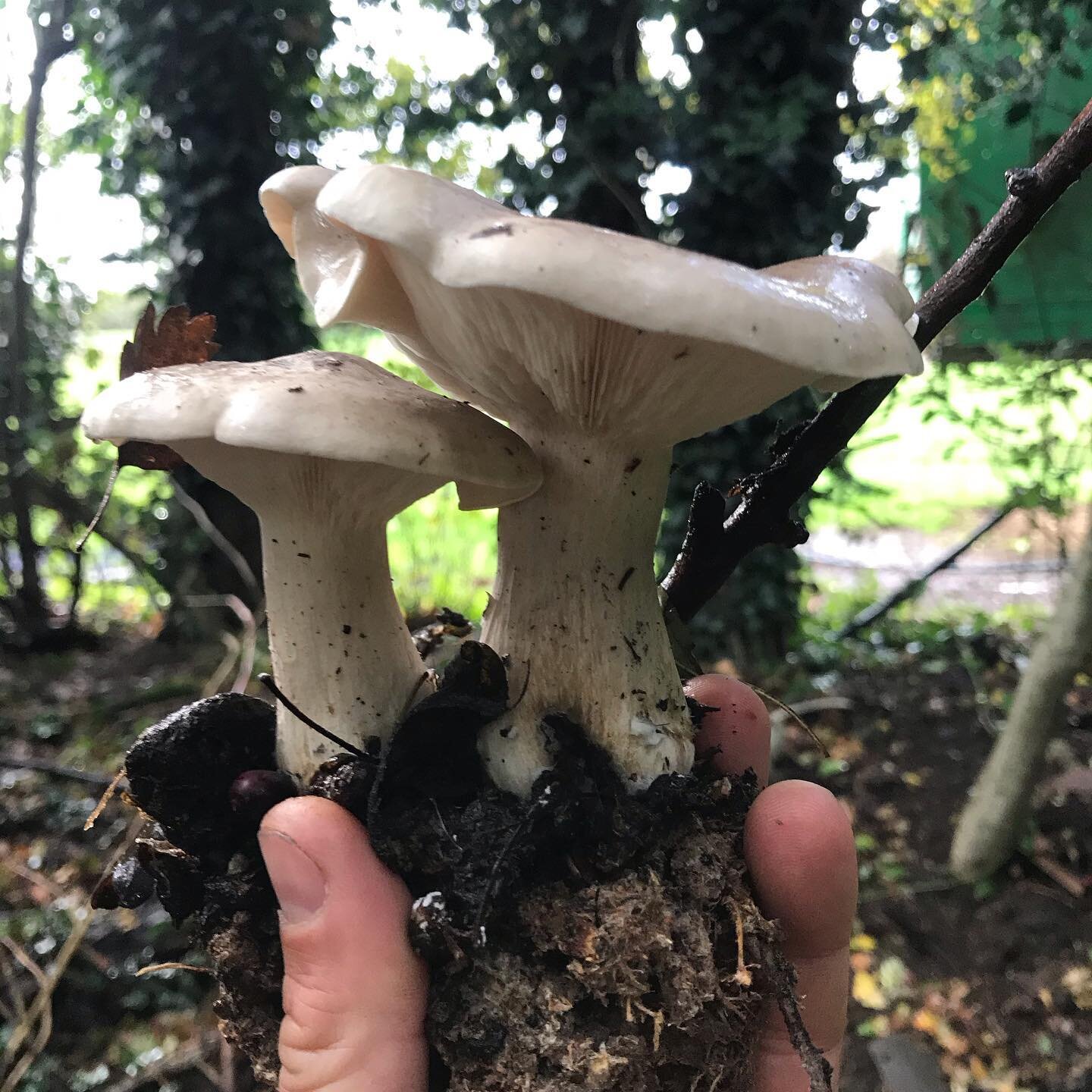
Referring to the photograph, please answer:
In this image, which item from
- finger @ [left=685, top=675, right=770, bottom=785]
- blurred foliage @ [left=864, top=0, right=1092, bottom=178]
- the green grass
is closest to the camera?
finger @ [left=685, top=675, right=770, bottom=785]

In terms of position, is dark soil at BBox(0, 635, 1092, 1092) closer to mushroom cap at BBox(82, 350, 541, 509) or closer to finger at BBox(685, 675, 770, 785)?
mushroom cap at BBox(82, 350, 541, 509)

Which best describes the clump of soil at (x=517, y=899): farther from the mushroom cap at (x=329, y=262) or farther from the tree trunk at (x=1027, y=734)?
the tree trunk at (x=1027, y=734)

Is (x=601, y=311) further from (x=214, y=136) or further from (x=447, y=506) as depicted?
(x=447, y=506)

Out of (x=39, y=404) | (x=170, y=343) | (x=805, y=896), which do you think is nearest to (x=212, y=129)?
(x=39, y=404)

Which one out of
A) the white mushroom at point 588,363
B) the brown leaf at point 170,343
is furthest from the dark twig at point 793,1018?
the brown leaf at point 170,343

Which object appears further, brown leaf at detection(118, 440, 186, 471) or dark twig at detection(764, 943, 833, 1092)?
brown leaf at detection(118, 440, 186, 471)

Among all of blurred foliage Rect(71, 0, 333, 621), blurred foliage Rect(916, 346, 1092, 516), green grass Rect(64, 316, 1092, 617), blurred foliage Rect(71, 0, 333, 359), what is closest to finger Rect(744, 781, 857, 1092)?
green grass Rect(64, 316, 1092, 617)
